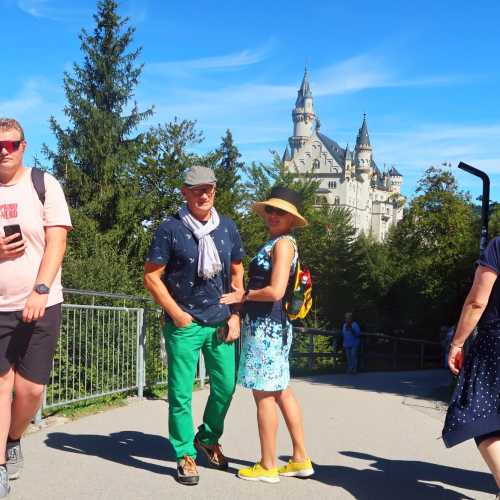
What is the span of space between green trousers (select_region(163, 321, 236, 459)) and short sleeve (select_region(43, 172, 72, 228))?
0.94 metres

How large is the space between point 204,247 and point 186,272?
184 millimetres

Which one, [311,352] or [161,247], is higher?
[161,247]

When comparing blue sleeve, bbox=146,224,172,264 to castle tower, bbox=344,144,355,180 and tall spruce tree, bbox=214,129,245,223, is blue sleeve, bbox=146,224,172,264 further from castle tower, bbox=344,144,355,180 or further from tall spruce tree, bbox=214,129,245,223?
castle tower, bbox=344,144,355,180

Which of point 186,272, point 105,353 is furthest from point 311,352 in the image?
point 186,272

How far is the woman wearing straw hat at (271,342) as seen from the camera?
4.50 meters

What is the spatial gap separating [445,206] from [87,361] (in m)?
33.9

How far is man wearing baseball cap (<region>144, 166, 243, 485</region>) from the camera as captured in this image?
177 inches

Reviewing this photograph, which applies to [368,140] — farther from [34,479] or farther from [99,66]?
[34,479]

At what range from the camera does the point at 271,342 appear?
4.56 meters

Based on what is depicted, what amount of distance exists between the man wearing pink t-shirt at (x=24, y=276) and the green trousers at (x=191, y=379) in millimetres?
759

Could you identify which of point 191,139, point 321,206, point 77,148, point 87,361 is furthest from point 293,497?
point 321,206

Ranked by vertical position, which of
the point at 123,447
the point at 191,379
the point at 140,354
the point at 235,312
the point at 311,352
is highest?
the point at 235,312

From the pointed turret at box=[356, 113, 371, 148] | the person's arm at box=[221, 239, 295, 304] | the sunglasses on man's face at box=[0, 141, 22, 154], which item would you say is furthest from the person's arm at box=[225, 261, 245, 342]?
the pointed turret at box=[356, 113, 371, 148]

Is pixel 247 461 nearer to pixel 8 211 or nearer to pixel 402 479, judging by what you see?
pixel 402 479
